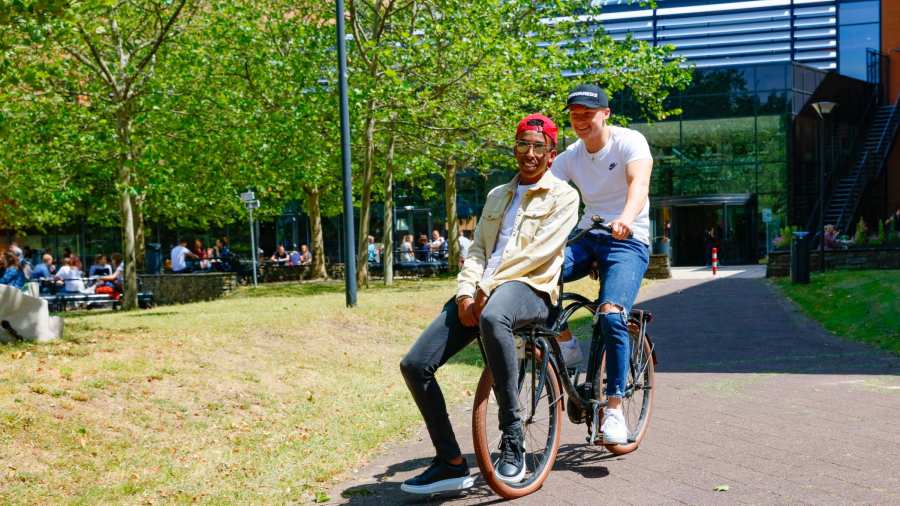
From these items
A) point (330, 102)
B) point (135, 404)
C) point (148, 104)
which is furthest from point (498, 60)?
point (135, 404)

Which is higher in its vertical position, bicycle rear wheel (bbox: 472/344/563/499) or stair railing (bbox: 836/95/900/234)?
stair railing (bbox: 836/95/900/234)

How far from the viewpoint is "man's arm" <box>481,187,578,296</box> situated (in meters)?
4.44

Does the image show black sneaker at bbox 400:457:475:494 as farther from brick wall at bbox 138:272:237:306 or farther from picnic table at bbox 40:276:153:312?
brick wall at bbox 138:272:237:306

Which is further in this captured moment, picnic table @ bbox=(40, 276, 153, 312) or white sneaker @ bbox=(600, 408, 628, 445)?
picnic table @ bbox=(40, 276, 153, 312)

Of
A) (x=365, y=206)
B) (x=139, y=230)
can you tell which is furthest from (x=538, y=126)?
(x=139, y=230)

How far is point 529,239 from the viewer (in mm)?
4547

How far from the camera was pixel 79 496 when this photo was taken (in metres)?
5.18

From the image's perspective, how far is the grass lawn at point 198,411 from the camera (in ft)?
17.7

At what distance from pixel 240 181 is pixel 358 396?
18.4 metres

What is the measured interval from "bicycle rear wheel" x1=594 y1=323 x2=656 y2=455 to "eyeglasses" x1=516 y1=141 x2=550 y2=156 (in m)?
1.26

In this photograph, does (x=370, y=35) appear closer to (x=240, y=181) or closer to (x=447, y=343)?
(x=240, y=181)

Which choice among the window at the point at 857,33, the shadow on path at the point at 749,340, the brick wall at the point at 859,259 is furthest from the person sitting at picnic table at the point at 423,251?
the window at the point at 857,33

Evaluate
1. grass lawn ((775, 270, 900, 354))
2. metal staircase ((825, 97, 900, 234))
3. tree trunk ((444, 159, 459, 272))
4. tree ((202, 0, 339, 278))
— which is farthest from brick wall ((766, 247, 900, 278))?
metal staircase ((825, 97, 900, 234))

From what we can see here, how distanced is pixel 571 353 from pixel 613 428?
1.40 feet
